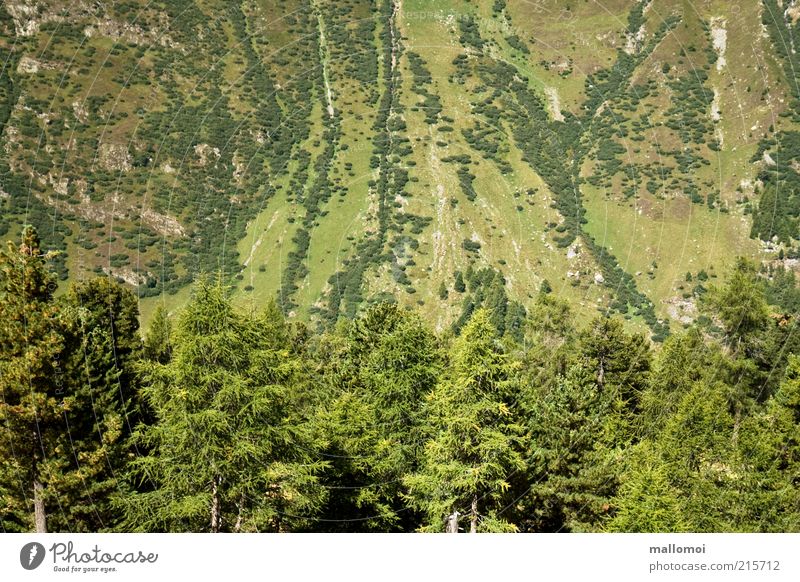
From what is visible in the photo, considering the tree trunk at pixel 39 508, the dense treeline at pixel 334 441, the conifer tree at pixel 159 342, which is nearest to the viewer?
the dense treeline at pixel 334 441

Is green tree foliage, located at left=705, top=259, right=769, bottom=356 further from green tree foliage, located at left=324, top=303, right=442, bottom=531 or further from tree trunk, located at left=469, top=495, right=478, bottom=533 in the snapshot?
tree trunk, located at left=469, top=495, right=478, bottom=533

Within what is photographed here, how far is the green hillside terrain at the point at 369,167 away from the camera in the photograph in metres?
118

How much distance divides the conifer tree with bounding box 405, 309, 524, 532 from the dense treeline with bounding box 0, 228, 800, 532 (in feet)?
0.30

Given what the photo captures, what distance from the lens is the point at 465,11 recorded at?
169500mm

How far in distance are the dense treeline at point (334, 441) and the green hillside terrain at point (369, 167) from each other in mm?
52157

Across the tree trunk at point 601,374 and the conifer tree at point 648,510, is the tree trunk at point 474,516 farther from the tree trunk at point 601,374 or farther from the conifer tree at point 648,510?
the tree trunk at point 601,374

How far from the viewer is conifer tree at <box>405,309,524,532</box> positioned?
27062mm

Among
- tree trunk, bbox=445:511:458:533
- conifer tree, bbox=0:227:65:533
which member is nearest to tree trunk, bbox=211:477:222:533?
conifer tree, bbox=0:227:65:533

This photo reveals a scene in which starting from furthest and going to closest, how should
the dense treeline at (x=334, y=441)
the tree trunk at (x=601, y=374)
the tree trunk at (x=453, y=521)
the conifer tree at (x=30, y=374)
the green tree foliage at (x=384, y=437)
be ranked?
1. the tree trunk at (x=601, y=374)
2. the green tree foliage at (x=384, y=437)
3. the conifer tree at (x=30, y=374)
4. the tree trunk at (x=453, y=521)
5. the dense treeline at (x=334, y=441)

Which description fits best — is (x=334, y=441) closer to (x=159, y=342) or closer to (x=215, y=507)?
(x=215, y=507)

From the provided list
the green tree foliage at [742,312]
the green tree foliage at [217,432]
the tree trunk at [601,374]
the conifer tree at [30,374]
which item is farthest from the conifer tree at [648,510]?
the green tree foliage at [742,312]

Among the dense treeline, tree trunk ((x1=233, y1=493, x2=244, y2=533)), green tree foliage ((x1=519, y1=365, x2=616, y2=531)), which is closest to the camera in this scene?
tree trunk ((x1=233, y1=493, x2=244, y2=533))

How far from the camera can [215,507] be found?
24953mm
